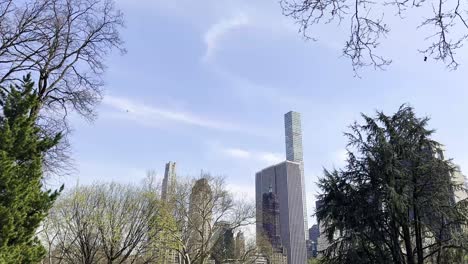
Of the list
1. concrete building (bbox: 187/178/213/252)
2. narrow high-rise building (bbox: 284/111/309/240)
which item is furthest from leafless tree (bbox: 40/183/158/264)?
narrow high-rise building (bbox: 284/111/309/240)

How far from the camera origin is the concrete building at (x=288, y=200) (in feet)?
196

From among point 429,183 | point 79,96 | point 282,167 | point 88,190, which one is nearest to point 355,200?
point 429,183

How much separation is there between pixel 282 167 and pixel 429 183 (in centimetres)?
6039

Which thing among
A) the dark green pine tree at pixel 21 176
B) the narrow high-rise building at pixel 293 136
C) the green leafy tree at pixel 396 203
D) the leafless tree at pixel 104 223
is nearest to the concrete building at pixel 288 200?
the narrow high-rise building at pixel 293 136

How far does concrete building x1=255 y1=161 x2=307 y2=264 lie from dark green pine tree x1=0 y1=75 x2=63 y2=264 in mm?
45802

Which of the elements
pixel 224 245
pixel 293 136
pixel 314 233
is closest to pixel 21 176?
pixel 224 245

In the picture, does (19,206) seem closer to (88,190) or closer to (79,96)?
(79,96)

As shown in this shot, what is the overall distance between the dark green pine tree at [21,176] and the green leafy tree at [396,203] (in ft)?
37.1

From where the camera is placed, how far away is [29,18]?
1021cm

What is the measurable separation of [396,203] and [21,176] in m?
13.0

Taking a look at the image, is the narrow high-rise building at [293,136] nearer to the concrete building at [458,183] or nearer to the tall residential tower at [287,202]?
the tall residential tower at [287,202]

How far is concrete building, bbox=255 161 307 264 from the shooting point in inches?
2351

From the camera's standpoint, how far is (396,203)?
51.1 ft

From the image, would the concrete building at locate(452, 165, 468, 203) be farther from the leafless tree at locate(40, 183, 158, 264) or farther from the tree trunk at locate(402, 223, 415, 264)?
the leafless tree at locate(40, 183, 158, 264)
